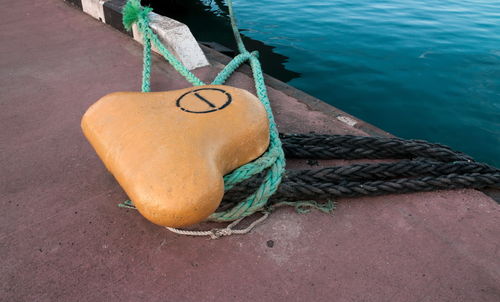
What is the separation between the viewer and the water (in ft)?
10.9

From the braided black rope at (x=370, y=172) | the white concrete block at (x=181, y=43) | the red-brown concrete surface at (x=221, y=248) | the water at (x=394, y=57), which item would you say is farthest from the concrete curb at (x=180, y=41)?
the water at (x=394, y=57)

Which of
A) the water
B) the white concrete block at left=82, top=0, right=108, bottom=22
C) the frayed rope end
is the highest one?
the frayed rope end

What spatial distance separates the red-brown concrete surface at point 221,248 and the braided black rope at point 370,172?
6 cm

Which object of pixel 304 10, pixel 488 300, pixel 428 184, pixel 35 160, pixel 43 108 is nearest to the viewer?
pixel 488 300

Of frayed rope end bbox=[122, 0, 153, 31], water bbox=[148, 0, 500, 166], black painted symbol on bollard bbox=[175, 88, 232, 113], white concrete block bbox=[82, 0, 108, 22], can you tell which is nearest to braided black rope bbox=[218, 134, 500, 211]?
black painted symbol on bollard bbox=[175, 88, 232, 113]

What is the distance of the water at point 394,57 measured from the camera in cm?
331

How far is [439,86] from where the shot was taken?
3.78m

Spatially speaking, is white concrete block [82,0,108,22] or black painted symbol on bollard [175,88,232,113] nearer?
black painted symbol on bollard [175,88,232,113]

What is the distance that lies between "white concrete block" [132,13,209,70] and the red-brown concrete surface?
1.11m

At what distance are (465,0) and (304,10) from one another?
3.44m

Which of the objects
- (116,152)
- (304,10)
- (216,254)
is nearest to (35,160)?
(116,152)

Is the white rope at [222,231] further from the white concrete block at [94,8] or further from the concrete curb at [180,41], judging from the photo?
the white concrete block at [94,8]

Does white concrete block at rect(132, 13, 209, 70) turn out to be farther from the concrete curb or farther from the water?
the water

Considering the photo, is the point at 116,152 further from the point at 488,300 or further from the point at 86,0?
the point at 86,0
